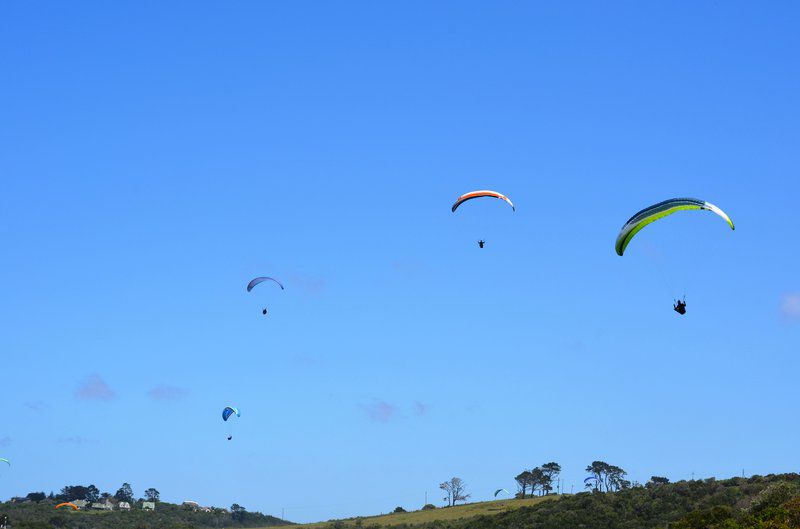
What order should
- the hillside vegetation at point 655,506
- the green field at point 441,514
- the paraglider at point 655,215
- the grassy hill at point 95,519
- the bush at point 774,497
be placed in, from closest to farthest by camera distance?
the paraglider at point 655,215 → the bush at point 774,497 → the hillside vegetation at point 655,506 → the green field at point 441,514 → the grassy hill at point 95,519

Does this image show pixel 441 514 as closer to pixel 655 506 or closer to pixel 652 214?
pixel 655 506

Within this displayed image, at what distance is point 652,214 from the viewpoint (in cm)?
5094

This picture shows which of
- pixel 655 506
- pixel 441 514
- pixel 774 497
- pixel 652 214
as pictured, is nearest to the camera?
pixel 652 214

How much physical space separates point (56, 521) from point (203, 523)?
41.9 m

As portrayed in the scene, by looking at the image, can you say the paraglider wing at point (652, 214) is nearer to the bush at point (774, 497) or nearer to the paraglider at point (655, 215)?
the paraglider at point (655, 215)

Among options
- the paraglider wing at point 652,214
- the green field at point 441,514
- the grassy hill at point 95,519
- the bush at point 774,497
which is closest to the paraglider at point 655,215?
the paraglider wing at point 652,214

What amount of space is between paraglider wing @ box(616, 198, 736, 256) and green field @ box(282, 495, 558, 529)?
73825 millimetres

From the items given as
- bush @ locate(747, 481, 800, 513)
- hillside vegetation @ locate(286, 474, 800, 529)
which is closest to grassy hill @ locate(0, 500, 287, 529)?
hillside vegetation @ locate(286, 474, 800, 529)

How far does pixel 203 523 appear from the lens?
185m

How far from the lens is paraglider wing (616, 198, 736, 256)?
4941 centimetres

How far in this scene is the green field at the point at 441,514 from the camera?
126 metres

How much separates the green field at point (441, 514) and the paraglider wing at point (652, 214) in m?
73.8

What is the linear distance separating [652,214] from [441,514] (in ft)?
294

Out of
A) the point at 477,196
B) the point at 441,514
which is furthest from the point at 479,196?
the point at 441,514
